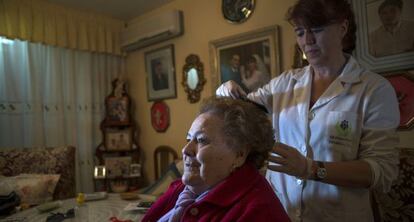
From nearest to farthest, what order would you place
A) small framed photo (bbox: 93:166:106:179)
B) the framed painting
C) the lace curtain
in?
the framed painting
the lace curtain
small framed photo (bbox: 93:166:106:179)

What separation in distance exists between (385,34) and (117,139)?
8.71 ft

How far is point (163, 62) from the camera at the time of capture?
3068 millimetres

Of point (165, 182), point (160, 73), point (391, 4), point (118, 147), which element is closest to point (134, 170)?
point (118, 147)

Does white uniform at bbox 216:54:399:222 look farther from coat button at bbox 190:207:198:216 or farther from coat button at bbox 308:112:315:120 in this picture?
coat button at bbox 190:207:198:216

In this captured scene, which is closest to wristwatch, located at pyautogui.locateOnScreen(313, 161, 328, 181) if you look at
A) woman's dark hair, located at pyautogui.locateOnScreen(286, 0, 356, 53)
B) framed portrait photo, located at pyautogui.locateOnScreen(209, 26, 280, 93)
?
woman's dark hair, located at pyautogui.locateOnScreen(286, 0, 356, 53)

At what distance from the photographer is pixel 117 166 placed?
3078 mm

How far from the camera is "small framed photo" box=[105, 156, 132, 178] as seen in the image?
3.04 meters

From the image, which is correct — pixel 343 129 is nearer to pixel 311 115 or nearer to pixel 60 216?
pixel 311 115

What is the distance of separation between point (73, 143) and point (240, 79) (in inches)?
75.2

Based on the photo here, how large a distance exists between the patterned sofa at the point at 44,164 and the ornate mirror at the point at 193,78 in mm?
1176

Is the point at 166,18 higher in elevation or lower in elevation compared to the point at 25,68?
higher

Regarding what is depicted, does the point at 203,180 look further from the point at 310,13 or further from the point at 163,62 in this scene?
the point at 163,62

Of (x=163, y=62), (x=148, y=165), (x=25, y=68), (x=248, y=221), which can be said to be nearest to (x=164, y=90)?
(x=163, y=62)

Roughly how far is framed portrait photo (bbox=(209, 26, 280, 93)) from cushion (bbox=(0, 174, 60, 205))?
58.6 inches
